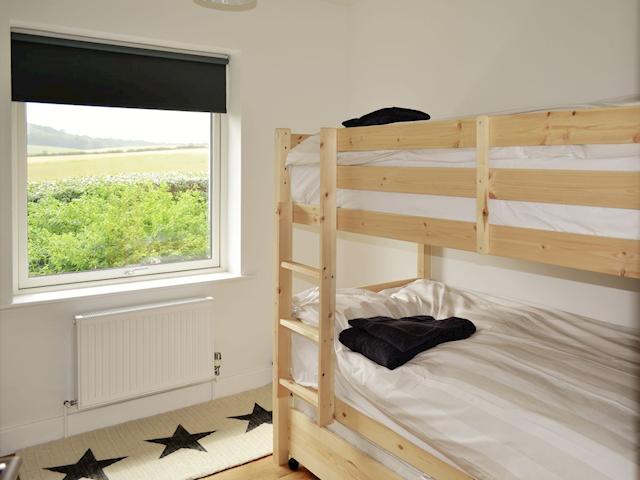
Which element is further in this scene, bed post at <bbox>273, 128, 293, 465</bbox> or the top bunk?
bed post at <bbox>273, 128, 293, 465</bbox>

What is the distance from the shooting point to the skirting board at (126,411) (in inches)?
115

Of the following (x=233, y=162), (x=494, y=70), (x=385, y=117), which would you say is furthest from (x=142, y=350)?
(x=494, y=70)

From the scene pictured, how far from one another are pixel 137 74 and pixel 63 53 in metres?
0.39

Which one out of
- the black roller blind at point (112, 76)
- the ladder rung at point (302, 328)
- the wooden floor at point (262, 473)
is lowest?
the wooden floor at point (262, 473)

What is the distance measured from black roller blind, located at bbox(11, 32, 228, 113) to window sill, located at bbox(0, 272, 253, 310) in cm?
98

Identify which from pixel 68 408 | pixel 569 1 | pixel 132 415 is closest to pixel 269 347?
pixel 132 415

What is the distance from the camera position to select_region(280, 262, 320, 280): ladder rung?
234 centimetres

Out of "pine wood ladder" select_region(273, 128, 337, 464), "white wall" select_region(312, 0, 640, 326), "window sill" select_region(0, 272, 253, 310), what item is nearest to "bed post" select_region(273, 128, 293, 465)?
→ "pine wood ladder" select_region(273, 128, 337, 464)

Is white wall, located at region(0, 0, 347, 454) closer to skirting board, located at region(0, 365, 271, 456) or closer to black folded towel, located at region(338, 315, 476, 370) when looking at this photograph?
skirting board, located at region(0, 365, 271, 456)

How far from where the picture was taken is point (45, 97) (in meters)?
2.95

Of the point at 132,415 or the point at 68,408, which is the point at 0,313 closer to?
the point at 68,408

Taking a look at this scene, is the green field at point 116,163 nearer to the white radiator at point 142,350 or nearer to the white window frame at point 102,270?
the white window frame at point 102,270

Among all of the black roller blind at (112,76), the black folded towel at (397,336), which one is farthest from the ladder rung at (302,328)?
the black roller blind at (112,76)

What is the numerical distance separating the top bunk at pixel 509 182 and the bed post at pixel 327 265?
0.04 ft
